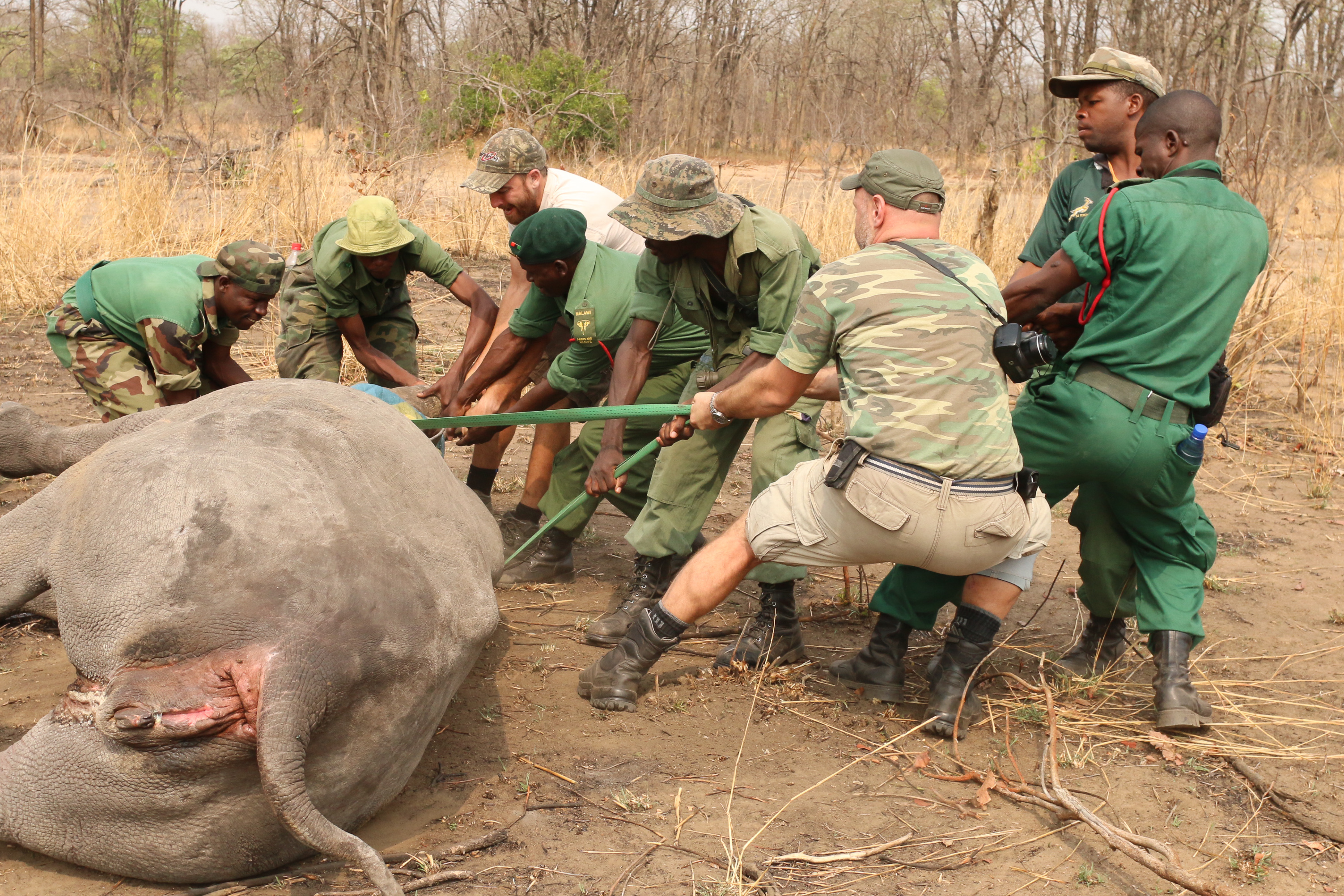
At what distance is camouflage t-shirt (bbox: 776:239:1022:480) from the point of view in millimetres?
3176

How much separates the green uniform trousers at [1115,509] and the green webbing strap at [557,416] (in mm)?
1051

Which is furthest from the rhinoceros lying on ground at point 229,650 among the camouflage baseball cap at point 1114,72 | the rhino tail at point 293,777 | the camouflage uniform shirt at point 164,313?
the camouflage baseball cap at point 1114,72

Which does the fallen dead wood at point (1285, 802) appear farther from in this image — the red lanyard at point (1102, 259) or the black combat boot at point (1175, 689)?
the red lanyard at point (1102, 259)

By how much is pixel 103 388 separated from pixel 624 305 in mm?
2285

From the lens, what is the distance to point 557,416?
157 inches

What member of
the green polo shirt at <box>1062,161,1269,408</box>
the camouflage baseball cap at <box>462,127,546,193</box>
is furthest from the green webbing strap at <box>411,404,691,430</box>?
the camouflage baseball cap at <box>462,127,546,193</box>

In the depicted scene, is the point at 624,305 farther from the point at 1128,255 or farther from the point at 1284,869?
the point at 1284,869

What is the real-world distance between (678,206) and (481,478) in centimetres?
213

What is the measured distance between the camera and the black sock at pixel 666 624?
11.9 feet

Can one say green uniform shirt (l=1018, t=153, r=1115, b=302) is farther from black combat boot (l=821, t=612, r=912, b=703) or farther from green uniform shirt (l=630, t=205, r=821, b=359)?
black combat boot (l=821, t=612, r=912, b=703)

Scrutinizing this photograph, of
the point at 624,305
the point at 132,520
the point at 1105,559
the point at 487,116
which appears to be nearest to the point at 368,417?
the point at 132,520

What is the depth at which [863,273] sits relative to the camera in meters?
3.27

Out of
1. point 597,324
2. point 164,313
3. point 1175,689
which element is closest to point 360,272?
point 164,313

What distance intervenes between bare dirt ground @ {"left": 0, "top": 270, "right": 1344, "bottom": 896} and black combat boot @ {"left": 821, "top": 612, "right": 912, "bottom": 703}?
0.07m
